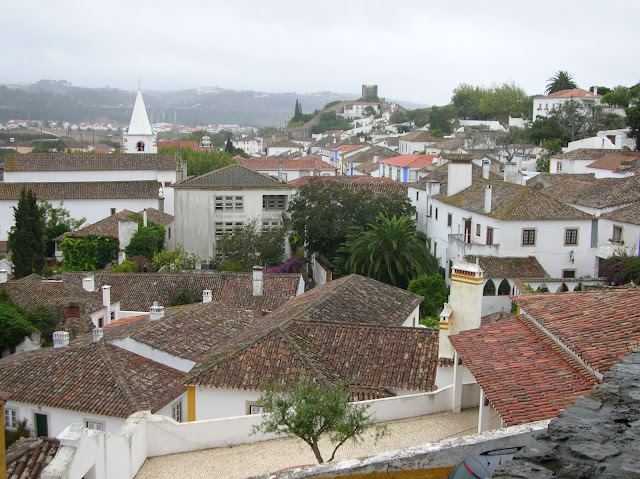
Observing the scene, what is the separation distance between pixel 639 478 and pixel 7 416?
50.6 ft

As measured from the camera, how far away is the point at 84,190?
4866 cm

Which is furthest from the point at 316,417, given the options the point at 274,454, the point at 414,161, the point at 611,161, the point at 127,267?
the point at 414,161

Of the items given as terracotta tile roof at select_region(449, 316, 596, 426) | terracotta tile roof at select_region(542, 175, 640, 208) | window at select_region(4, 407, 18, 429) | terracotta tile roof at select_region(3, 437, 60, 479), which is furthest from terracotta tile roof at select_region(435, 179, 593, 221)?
terracotta tile roof at select_region(3, 437, 60, 479)

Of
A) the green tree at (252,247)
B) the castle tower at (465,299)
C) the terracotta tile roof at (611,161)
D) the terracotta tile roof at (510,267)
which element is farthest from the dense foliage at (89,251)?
the terracotta tile roof at (611,161)

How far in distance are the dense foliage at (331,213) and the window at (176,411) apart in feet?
66.2

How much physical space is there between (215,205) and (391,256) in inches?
439

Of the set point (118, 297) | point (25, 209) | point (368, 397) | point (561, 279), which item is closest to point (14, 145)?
point (25, 209)

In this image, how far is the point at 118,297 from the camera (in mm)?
28672

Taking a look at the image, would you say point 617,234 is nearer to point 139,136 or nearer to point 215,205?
point 215,205

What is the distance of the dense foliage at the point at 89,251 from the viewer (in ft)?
127

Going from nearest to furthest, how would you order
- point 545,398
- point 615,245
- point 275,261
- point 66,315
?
point 545,398
point 66,315
point 615,245
point 275,261

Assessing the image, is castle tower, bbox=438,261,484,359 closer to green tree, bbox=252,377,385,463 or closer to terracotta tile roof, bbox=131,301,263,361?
green tree, bbox=252,377,385,463

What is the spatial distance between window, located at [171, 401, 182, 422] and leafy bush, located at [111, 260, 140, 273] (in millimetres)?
19411

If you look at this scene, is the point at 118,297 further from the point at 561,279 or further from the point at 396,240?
the point at 561,279
